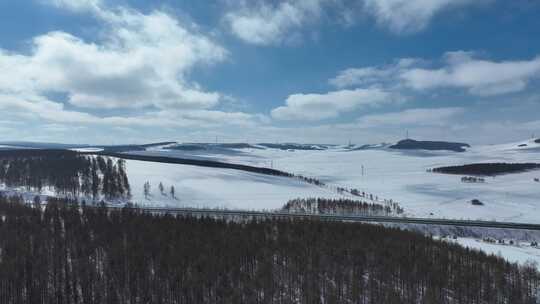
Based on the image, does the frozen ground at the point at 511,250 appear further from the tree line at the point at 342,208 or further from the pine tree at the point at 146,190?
the pine tree at the point at 146,190

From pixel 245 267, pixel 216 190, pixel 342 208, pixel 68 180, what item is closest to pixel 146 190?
pixel 216 190

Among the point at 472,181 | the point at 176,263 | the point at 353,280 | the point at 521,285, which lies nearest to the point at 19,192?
the point at 176,263

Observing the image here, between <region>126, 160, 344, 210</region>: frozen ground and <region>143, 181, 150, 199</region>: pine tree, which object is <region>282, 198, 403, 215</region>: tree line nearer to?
<region>126, 160, 344, 210</region>: frozen ground

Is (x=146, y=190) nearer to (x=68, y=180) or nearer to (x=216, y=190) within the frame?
(x=216, y=190)

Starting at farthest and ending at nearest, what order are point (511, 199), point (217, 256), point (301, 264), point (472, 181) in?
point (472, 181) < point (511, 199) < point (217, 256) < point (301, 264)

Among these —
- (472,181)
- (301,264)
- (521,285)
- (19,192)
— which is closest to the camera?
(521,285)

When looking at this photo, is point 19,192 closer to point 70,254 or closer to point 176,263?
point 70,254

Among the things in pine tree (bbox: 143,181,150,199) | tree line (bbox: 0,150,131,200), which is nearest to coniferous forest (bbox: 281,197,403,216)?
pine tree (bbox: 143,181,150,199)

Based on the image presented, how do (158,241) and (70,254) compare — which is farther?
(158,241)
